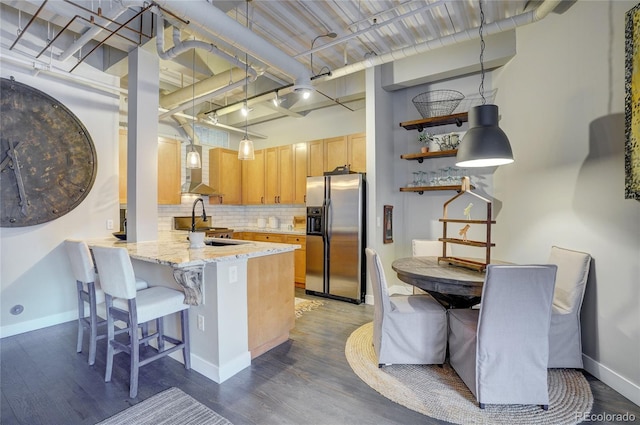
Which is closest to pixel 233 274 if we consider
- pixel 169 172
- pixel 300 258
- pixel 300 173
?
pixel 300 258

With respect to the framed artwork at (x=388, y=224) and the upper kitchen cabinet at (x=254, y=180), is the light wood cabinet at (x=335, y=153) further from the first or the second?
the upper kitchen cabinet at (x=254, y=180)

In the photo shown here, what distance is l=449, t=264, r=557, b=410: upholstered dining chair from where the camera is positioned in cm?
196

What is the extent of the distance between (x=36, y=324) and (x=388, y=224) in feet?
14.1

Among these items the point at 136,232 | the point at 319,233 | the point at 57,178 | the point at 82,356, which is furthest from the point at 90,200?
the point at 319,233

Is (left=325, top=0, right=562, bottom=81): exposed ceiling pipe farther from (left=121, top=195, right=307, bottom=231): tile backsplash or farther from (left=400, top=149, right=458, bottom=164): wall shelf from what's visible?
(left=121, top=195, right=307, bottom=231): tile backsplash

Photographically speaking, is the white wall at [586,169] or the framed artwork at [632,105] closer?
the framed artwork at [632,105]

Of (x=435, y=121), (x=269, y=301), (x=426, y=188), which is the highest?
(x=435, y=121)

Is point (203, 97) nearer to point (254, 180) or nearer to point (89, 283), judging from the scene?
point (254, 180)

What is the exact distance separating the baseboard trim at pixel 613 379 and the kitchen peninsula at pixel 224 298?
8.51 feet

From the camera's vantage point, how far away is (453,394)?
221 centimetres

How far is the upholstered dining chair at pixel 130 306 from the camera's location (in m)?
2.18

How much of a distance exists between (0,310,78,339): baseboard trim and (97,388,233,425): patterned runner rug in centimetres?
225

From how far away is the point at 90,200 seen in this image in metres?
3.78

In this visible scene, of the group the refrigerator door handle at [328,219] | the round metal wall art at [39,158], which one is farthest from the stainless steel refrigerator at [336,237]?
the round metal wall art at [39,158]
